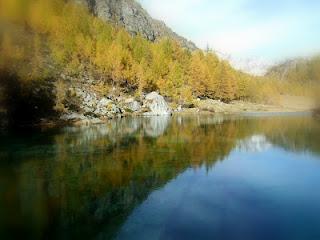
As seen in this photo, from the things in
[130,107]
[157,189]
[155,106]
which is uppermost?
[155,106]

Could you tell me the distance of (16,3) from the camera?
298 ft

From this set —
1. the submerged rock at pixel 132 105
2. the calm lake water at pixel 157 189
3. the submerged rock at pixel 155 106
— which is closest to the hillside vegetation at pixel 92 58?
the submerged rock at pixel 155 106

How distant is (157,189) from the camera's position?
1147 inches

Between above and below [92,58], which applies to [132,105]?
below

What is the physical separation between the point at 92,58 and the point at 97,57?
187 cm

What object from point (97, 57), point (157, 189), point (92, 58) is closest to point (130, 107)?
point (97, 57)

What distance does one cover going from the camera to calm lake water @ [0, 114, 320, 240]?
20672 millimetres

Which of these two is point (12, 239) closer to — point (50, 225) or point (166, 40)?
point (50, 225)

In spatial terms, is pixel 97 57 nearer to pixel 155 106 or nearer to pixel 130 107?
pixel 130 107

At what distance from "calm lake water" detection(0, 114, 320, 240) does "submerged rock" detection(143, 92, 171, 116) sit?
62157 mm

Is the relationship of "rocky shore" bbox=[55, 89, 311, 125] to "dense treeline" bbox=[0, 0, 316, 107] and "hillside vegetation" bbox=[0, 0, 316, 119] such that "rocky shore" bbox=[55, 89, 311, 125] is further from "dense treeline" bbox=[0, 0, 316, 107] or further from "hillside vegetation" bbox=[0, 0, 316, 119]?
"dense treeline" bbox=[0, 0, 316, 107]

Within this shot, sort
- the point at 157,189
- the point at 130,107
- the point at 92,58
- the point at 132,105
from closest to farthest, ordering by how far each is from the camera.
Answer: the point at 157,189, the point at 130,107, the point at 132,105, the point at 92,58

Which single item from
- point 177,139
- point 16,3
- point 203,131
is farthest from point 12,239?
point 16,3

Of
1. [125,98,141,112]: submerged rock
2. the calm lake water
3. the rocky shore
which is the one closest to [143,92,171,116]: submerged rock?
Result: the rocky shore
